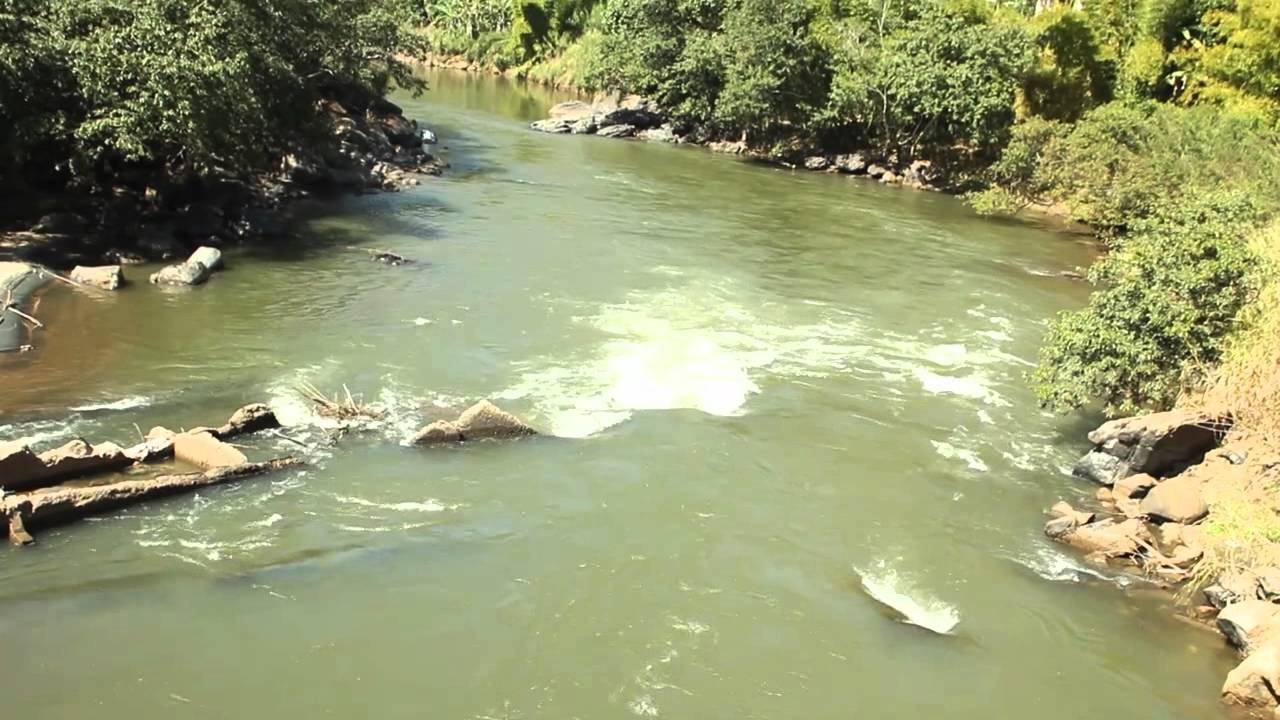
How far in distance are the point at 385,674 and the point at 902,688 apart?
5.42 metres

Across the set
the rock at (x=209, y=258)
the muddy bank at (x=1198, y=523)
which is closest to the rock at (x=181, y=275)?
the rock at (x=209, y=258)

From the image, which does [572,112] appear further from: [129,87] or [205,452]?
[205,452]

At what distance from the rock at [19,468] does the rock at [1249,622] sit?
14451mm

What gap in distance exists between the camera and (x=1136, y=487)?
15.1 meters

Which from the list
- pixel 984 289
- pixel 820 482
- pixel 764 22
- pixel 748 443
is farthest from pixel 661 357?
pixel 764 22

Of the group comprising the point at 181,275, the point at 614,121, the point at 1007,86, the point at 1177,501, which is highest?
the point at 1007,86

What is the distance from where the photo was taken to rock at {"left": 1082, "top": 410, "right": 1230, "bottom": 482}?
1523cm

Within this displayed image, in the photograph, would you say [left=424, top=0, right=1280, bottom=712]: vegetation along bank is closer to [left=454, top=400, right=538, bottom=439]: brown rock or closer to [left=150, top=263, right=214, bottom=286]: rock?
[left=454, top=400, right=538, bottom=439]: brown rock

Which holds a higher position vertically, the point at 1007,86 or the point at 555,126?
the point at 1007,86

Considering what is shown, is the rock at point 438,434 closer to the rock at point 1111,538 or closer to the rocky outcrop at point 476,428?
the rocky outcrop at point 476,428

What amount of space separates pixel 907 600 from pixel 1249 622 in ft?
12.3

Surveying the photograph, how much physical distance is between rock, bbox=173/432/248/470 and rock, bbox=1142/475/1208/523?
511 inches

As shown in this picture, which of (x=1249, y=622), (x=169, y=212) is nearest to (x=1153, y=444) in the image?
(x=1249, y=622)

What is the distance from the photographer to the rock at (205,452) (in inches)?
527
